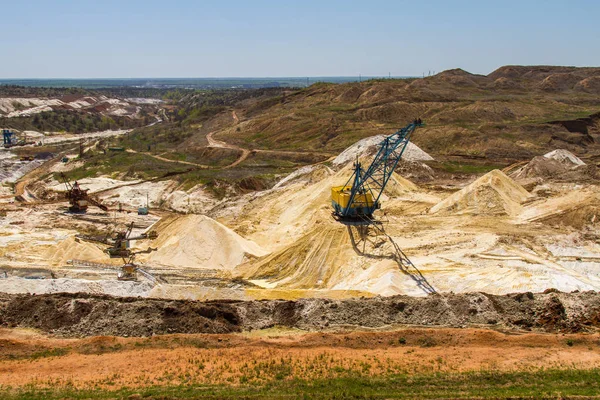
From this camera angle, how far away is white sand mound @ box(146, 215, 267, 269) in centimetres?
3384

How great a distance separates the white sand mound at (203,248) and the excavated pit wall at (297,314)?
9.70 m

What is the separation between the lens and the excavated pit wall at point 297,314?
2208 centimetres

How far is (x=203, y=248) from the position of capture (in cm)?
3444

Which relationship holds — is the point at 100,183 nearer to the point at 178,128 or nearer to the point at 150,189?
the point at 150,189

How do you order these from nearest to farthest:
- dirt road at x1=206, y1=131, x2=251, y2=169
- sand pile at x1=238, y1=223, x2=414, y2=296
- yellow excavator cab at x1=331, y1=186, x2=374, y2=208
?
1. sand pile at x1=238, y1=223, x2=414, y2=296
2. yellow excavator cab at x1=331, y1=186, x2=374, y2=208
3. dirt road at x1=206, y1=131, x2=251, y2=169

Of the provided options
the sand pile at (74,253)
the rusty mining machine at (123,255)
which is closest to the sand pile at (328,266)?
the rusty mining machine at (123,255)

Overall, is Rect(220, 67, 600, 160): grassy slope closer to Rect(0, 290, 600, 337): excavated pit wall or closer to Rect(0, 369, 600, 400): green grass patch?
Rect(0, 290, 600, 337): excavated pit wall

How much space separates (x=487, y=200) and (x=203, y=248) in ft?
67.2

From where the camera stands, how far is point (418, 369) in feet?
59.4

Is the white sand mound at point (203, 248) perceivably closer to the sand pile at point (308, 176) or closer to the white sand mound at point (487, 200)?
the white sand mound at point (487, 200)

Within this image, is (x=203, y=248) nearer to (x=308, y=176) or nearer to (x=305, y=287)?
(x=305, y=287)

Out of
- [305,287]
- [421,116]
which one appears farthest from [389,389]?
[421,116]

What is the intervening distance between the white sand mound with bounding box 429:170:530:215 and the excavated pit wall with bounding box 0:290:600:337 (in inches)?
568

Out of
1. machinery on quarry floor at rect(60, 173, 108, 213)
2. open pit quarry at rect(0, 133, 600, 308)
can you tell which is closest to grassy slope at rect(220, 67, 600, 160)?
open pit quarry at rect(0, 133, 600, 308)
